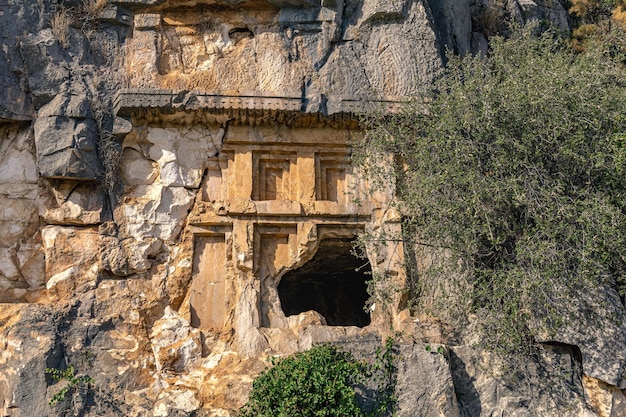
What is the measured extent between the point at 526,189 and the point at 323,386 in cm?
295

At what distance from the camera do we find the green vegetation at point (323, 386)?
790cm

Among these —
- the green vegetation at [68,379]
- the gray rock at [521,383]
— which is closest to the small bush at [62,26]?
the green vegetation at [68,379]

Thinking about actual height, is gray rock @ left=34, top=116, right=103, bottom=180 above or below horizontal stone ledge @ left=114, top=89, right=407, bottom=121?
below

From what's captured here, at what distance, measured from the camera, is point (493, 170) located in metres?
9.10

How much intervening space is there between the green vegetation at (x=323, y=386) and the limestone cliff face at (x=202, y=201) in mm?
218

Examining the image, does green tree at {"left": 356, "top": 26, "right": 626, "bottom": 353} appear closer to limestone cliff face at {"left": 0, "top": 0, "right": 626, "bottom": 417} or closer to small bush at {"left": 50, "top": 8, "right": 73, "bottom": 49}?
limestone cliff face at {"left": 0, "top": 0, "right": 626, "bottom": 417}

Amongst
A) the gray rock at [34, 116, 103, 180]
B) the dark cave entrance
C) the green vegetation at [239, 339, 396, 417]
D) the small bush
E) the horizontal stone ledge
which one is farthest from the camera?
the dark cave entrance

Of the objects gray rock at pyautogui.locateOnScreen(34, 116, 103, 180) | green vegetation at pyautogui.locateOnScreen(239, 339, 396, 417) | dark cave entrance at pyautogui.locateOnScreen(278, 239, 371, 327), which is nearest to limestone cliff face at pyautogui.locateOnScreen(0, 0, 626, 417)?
gray rock at pyautogui.locateOnScreen(34, 116, 103, 180)

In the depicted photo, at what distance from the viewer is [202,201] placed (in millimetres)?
10008

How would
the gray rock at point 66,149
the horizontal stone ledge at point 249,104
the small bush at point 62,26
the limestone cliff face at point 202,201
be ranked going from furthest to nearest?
the small bush at point 62,26, the horizontal stone ledge at point 249,104, the gray rock at point 66,149, the limestone cliff face at point 202,201

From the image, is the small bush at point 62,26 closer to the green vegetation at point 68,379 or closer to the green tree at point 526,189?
the green vegetation at point 68,379

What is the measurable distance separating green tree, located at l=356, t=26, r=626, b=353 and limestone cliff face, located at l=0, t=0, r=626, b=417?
54 cm

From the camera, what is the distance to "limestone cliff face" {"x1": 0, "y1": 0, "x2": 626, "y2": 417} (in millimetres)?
8719

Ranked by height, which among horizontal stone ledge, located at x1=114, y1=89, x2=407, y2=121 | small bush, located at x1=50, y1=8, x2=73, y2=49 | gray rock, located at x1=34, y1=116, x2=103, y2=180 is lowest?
gray rock, located at x1=34, y1=116, x2=103, y2=180
